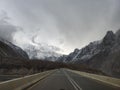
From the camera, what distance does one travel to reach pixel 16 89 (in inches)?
730

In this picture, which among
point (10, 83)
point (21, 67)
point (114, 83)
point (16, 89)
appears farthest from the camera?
point (21, 67)

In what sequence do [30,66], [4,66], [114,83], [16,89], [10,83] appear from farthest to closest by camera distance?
1. [30,66]
2. [4,66]
3. [114,83]
4. [16,89]
5. [10,83]

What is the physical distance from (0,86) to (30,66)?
397 feet

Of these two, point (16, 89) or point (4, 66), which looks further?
point (4, 66)

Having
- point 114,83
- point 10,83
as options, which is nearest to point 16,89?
point 10,83

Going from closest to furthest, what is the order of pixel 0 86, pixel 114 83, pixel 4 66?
pixel 0 86 < pixel 114 83 < pixel 4 66

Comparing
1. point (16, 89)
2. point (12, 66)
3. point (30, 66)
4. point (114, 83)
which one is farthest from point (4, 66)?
point (16, 89)

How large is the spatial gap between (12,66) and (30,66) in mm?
15035

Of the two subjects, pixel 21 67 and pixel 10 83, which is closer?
pixel 10 83

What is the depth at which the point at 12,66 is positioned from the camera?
4732 inches

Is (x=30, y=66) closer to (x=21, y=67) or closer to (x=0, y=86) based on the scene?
(x=21, y=67)

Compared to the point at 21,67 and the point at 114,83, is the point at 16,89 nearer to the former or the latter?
the point at 114,83

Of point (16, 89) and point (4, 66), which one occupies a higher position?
point (4, 66)

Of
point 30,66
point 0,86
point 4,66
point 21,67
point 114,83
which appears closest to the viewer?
point 0,86
